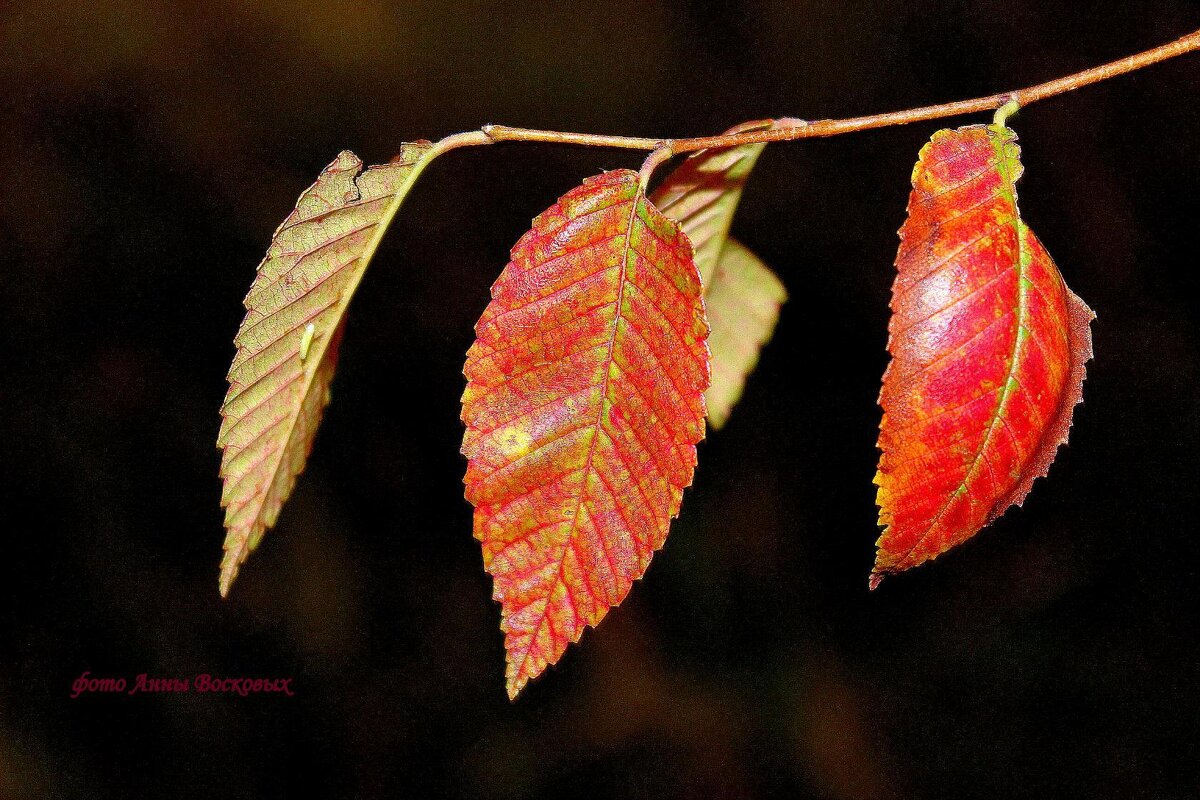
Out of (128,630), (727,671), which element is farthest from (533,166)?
(128,630)

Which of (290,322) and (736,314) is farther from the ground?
(290,322)

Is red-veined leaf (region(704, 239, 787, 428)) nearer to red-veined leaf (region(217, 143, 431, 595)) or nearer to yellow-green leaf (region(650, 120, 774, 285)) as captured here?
yellow-green leaf (region(650, 120, 774, 285))

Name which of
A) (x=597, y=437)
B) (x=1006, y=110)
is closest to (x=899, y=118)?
(x=1006, y=110)

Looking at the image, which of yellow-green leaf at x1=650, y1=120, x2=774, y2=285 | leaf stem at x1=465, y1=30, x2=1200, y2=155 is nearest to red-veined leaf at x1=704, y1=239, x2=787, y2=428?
yellow-green leaf at x1=650, y1=120, x2=774, y2=285

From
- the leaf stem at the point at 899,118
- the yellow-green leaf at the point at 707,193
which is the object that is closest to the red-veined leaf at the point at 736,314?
the yellow-green leaf at the point at 707,193

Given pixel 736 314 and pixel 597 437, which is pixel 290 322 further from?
pixel 736 314

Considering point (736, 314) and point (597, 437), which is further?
point (736, 314)
